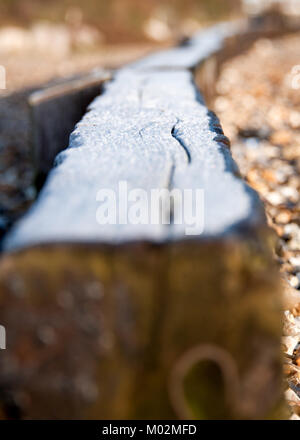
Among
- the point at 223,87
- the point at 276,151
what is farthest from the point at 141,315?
the point at 223,87

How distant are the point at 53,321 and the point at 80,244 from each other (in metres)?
0.16

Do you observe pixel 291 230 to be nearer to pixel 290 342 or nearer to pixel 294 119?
pixel 290 342

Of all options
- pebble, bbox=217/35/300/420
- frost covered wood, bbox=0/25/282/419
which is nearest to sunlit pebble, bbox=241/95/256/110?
pebble, bbox=217/35/300/420

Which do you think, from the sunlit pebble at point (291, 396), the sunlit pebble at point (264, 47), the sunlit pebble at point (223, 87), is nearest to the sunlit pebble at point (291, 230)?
the sunlit pebble at point (291, 396)

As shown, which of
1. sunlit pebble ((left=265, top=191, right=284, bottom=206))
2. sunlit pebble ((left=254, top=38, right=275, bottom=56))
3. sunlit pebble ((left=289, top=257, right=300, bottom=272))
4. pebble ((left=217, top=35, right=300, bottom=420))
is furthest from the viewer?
sunlit pebble ((left=254, top=38, right=275, bottom=56))

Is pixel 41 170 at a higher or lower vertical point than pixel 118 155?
higher

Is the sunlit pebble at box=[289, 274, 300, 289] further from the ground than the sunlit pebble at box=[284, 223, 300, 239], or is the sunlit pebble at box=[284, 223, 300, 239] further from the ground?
the sunlit pebble at box=[284, 223, 300, 239]

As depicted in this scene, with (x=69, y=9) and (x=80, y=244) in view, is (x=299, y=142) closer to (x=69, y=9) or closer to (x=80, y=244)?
(x=80, y=244)

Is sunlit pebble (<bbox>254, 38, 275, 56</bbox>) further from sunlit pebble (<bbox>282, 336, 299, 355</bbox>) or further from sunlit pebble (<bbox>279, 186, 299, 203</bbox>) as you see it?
sunlit pebble (<bbox>282, 336, 299, 355</bbox>)

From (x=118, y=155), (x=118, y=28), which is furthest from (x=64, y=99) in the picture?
(x=118, y=28)

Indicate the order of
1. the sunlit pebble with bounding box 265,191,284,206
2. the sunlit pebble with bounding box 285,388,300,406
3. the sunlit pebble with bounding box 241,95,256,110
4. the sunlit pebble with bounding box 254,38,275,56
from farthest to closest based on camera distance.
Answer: the sunlit pebble with bounding box 254,38,275,56 < the sunlit pebble with bounding box 241,95,256,110 < the sunlit pebble with bounding box 265,191,284,206 < the sunlit pebble with bounding box 285,388,300,406

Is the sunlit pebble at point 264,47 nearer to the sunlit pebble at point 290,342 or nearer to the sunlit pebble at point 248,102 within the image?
the sunlit pebble at point 248,102

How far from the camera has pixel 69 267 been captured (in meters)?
0.81
